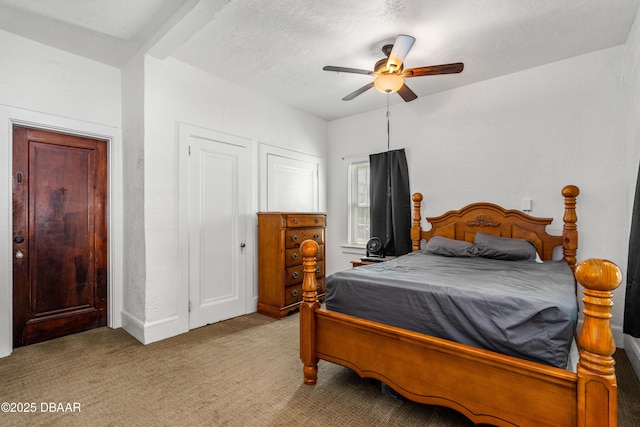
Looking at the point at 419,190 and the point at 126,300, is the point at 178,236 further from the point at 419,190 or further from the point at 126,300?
the point at 419,190

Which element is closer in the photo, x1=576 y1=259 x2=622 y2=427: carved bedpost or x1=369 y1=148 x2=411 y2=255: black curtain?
x1=576 y1=259 x2=622 y2=427: carved bedpost

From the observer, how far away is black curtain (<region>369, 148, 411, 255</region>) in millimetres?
4254

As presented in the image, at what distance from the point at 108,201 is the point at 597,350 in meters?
4.02

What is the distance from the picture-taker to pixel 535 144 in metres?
3.39

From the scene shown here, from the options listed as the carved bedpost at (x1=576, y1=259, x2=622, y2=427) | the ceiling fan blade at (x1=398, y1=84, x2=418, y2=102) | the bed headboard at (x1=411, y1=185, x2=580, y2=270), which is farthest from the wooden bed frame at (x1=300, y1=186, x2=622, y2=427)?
the bed headboard at (x1=411, y1=185, x2=580, y2=270)

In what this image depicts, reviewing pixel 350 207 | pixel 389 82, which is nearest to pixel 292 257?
pixel 350 207

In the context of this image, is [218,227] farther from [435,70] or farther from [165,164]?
[435,70]

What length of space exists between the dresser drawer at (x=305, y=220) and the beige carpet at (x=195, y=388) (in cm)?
132

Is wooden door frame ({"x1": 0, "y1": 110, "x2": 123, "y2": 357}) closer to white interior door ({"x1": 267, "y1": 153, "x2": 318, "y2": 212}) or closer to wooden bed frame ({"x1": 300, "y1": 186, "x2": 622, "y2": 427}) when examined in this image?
white interior door ({"x1": 267, "y1": 153, "x2": 318, "y2": 212})

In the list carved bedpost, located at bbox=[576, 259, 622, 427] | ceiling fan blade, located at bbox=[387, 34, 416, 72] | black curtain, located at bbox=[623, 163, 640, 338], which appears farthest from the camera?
ceiling fan blade, located at bbox=[387, 34, 416, 72]

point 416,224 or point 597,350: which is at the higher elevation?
point 416,224

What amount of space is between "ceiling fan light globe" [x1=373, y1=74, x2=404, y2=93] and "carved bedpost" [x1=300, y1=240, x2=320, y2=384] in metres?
1.45

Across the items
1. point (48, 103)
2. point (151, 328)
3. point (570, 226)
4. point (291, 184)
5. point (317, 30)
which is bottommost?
point (151, 328)

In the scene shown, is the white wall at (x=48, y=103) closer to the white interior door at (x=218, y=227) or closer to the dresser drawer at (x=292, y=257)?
the white interior door at (x=218, y=227)
